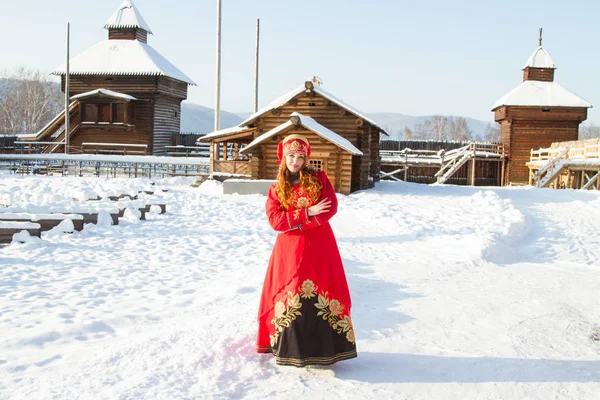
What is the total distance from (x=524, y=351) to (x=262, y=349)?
2.41 meters

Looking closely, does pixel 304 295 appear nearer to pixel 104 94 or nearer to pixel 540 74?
pixel 104 94

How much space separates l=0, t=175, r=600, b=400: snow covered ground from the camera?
13.0ft

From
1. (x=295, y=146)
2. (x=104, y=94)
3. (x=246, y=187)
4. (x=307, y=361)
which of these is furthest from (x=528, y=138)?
(x=307, y=361)

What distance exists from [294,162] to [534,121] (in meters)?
35.4

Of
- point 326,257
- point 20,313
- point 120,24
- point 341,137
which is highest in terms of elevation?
point 120,24

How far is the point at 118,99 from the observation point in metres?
32.6

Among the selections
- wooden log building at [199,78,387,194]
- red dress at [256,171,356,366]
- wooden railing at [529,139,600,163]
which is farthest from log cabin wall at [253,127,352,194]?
red dress at [256,171,356,366]

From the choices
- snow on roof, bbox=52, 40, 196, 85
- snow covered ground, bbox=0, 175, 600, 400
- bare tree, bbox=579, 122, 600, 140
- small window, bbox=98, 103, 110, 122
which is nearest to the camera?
snow covered ground, bbox=0, 175, 600, 400

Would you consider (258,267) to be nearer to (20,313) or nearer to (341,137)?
(20,313)

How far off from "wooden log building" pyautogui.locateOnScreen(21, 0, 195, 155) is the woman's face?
94.7ft

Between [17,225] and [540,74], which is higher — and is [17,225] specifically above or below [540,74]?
below

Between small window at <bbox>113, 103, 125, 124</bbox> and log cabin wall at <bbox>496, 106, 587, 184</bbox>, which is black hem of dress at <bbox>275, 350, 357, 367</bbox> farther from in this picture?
log cabin wall at <bbox>496, 106, 587, 184</bbox>

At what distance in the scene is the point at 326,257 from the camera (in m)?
4.20

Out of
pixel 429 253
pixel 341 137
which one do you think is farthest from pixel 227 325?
pixel 341 137
